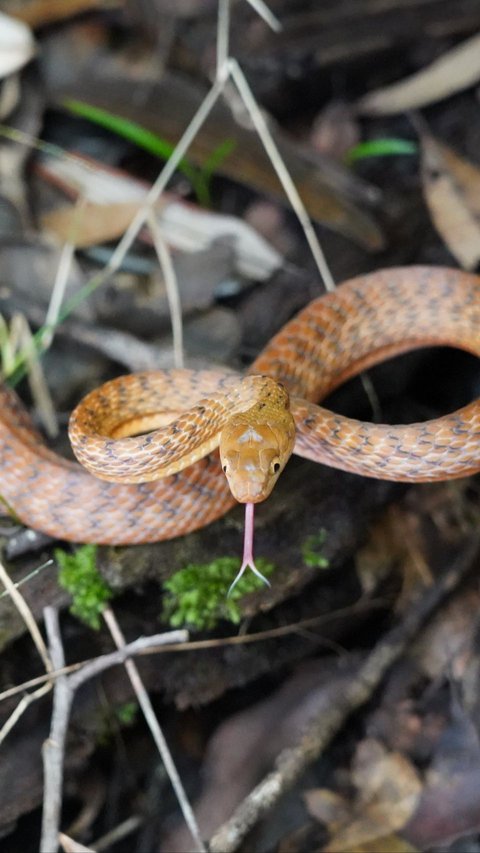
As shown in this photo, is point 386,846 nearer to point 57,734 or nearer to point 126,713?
point 126,713

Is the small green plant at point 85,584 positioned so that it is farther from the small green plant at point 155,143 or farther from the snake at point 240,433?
the small green plant at point 155,143

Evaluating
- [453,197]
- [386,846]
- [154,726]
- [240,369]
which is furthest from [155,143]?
[386,846]

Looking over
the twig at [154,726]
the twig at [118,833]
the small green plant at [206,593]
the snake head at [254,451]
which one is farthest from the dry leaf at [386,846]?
the snake head at [254,451]

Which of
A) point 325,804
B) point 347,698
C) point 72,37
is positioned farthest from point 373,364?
point 72,37

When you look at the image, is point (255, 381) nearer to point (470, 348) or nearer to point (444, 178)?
point (470, 348)

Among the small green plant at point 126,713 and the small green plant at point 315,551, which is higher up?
the small green plant at point 315,551

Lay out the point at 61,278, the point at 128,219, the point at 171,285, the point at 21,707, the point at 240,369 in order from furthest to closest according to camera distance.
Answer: the point at 128,219 < the point at 61,278 < the point at 171,285 < the point at 240,369 < the point at 21,707
